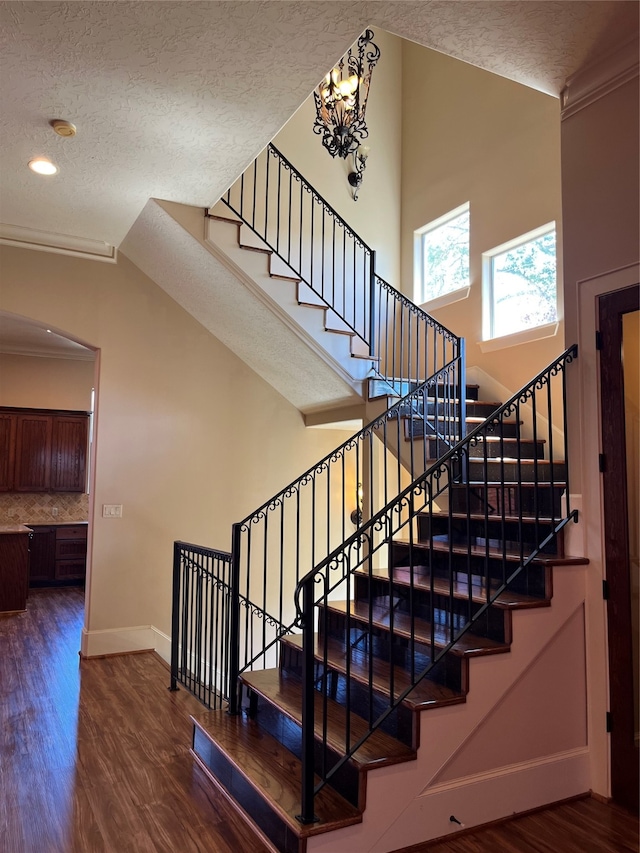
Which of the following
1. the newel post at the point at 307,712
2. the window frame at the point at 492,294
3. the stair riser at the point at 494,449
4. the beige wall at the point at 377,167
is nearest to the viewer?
the newel post at the point at 307,712

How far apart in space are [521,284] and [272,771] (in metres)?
5.06

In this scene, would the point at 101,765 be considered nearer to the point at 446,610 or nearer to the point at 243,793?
the point at 243,793

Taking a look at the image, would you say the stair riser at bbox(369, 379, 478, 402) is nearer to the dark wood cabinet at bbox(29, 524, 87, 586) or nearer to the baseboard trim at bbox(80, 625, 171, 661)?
the baseboard trim at bbox(80, 625, 171, 661)

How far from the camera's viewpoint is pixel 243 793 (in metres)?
2.99

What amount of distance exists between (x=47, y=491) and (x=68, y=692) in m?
5.54

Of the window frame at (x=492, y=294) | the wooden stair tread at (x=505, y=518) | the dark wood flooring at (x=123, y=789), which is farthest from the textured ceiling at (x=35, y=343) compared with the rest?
the wooden stair tread at (x=505, y=518)

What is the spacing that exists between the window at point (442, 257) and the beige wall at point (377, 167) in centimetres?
36

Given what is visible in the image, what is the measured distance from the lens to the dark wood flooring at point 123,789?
9.10 ft

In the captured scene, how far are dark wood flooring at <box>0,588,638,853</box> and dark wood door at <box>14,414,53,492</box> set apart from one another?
4865 millimetres

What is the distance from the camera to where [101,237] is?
5.69 m

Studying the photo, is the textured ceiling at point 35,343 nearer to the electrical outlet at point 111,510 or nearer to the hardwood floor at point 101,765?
the electrical outlet at point 111,510

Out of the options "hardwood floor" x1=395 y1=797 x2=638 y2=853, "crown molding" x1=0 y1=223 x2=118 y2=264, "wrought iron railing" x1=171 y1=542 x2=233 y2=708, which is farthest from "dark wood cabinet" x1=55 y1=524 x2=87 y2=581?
"hardwood floor" x1=395 y1=797 x2=638 y2=853

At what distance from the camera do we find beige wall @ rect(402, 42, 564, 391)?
5.98 meters

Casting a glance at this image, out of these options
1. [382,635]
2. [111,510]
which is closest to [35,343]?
[111,510]
